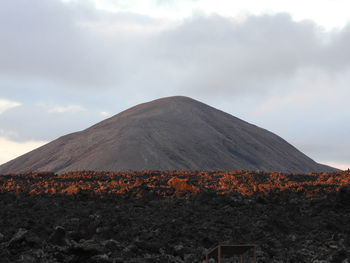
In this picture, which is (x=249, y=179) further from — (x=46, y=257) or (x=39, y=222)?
(x=46, y=257)

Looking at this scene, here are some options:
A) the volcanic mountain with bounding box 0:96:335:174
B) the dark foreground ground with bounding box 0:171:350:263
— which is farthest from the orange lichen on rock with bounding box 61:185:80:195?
the volcanic mountain with bounding box 0:96:335:174

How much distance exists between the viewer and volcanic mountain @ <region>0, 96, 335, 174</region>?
124 meters

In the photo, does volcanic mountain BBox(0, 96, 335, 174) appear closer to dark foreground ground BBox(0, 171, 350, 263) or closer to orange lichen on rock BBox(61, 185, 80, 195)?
dark foreground ground BBox(0, 171, 350, 263)

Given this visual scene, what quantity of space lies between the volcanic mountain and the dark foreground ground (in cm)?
7831

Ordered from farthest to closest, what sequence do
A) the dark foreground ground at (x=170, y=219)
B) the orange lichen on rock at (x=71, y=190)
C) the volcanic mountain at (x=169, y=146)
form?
the volcanic mountain at (x=169, y=146) → the orange lichen on rock at (x=71, y=190) → the dark foreground ground at (x=170, y=219)

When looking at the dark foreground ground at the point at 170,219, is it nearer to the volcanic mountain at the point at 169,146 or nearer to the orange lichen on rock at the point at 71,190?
the orange lichen on rock at the point at 71,190

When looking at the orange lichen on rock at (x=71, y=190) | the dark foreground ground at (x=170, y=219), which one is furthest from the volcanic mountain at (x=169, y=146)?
the orange lichen on rock at (x=71, y=190)

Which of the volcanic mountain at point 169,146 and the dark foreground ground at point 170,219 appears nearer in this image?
the dark foreground ground at point 170,219

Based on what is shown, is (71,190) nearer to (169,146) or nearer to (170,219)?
(170,219)

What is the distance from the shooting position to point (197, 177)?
39.8 metres

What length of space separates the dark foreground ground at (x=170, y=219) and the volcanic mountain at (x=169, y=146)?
7831 centimetres

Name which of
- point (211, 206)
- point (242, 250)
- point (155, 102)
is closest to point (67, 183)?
point (211, 206)

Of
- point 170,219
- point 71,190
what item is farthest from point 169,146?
point 170,219

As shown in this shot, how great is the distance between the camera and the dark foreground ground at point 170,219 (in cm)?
2377
